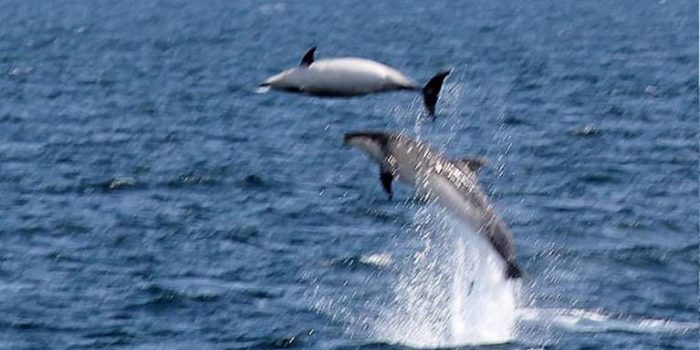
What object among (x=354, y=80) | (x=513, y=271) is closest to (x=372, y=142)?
(x=513, y=271)

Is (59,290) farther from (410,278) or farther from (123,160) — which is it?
(123,160)

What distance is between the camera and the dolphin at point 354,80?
63.3 feet

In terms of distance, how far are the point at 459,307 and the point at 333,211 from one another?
32.8 ft

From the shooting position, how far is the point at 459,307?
1125 inches

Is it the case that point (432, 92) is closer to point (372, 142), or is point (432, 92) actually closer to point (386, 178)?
point (386, 178)

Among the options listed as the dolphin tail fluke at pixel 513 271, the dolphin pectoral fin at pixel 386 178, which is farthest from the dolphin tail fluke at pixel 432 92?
the dolphin tail fluke at pixel 513 271

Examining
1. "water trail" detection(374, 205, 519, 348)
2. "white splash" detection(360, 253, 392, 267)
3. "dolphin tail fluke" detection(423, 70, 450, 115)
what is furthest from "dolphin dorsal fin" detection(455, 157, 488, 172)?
"white splash" detection(360, 253, 392, 267)

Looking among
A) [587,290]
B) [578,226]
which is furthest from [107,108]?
[587,290]

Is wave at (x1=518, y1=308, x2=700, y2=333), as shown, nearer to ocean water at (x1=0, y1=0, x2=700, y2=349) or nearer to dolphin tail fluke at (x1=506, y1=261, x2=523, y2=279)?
ocean water at (x1=0, y1=0, x2=700, y2=349)

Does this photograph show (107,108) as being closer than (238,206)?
No

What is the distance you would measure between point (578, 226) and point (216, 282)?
814 centimetres

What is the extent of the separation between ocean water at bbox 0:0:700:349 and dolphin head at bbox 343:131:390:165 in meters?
3.51

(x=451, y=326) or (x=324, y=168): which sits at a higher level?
(x=451, y=326)

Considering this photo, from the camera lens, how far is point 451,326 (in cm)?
2817
